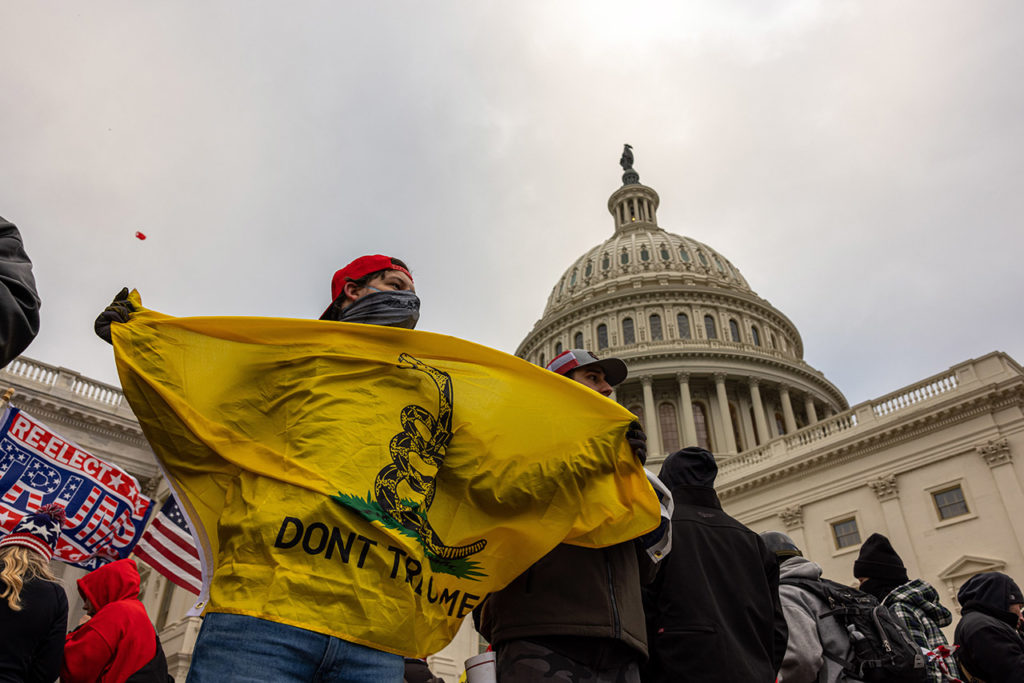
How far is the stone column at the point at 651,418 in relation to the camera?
Result: 44062mm

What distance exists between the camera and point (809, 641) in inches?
174

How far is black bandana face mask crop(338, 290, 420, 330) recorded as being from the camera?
289 cm

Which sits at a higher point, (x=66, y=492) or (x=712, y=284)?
(x=712, y=284)

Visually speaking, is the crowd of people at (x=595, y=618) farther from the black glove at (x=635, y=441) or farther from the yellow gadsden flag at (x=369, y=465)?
the yellow gadsden flag at (x=369, y=465)

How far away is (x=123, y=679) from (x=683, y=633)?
354cm

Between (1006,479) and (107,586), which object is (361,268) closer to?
(107,586)

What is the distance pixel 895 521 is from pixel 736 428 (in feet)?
73.7

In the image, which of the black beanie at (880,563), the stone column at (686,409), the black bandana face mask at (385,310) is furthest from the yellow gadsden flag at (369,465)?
the stone column at (686,409)

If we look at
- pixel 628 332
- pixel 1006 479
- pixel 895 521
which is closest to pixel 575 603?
pixel 1006 479

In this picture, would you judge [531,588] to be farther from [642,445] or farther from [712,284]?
[712,284]

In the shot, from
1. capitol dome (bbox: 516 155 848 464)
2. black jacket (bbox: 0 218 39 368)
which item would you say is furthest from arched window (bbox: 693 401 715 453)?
black jacket (bbox: 0 218 39 368)

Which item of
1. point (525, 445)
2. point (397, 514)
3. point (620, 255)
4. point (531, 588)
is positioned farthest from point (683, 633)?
point (620, 255)

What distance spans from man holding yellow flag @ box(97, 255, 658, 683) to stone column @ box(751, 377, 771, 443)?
45.2 m

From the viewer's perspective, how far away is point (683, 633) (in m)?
3.28
